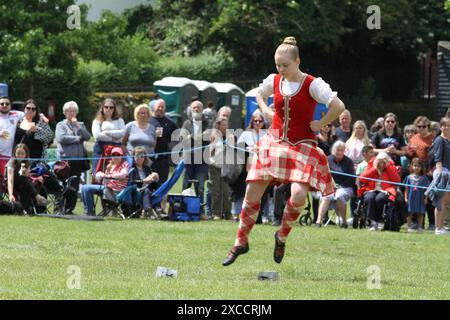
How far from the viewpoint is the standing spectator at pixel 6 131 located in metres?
16.6

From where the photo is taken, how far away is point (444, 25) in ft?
154

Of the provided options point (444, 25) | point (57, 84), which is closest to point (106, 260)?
point (57, 84)

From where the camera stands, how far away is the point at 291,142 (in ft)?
33.1

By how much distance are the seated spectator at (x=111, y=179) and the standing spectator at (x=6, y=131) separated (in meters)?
1.16

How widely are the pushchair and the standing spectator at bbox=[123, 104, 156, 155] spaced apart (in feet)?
2.42

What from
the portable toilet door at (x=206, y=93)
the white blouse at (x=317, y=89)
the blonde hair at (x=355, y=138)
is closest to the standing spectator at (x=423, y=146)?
the blonde hair at (x=355, y=138)

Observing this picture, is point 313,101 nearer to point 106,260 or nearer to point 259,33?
point 106,260

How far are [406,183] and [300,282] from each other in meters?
7.69

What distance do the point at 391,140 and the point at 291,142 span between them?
7973mm

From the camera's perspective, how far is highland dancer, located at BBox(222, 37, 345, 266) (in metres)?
9.98

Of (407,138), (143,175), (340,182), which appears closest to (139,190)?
(143,175)

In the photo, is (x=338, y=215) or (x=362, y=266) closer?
(x=362, y=266)

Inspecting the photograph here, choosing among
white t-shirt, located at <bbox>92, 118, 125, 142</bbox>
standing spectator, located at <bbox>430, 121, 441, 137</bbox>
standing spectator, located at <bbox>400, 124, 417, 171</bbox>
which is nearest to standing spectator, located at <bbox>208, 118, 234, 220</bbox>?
white t-shirt, located at <bbox>92, 118, 125, 142</bbox>

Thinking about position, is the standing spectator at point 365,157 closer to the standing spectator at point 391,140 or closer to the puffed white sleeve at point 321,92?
the standing spectator at point 391,140
